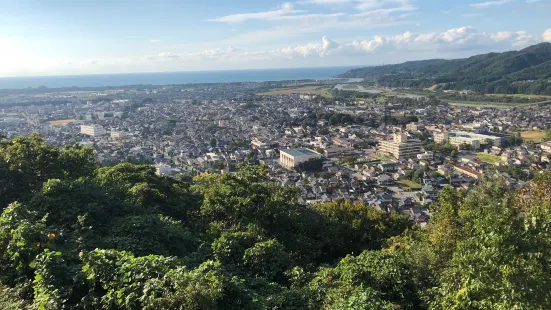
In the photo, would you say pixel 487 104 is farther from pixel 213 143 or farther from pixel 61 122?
pixel 61 122

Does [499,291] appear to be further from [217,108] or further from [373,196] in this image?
[217,108]

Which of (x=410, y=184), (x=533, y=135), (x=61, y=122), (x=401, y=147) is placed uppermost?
(x=61, y=122)

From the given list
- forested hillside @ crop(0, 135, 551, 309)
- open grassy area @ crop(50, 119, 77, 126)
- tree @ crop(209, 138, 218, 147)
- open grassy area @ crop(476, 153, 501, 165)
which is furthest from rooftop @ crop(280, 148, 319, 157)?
open grassy area @ crop(50, 119, 77, 126)

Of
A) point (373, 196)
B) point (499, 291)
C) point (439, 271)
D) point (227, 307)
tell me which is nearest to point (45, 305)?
point (227, 307)

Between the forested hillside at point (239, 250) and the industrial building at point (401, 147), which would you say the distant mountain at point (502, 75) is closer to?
the industrial building at point (401, 147)

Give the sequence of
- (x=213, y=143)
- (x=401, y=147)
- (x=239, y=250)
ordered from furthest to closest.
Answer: (x=213, y=143), (x=401, y=147), (x=239, y=250)

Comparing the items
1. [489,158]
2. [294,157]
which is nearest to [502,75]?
[489,158]

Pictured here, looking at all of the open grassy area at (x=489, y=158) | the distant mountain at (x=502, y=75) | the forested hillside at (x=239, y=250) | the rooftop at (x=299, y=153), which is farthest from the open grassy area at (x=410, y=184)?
the distant mountain at (x=502, y=75)
